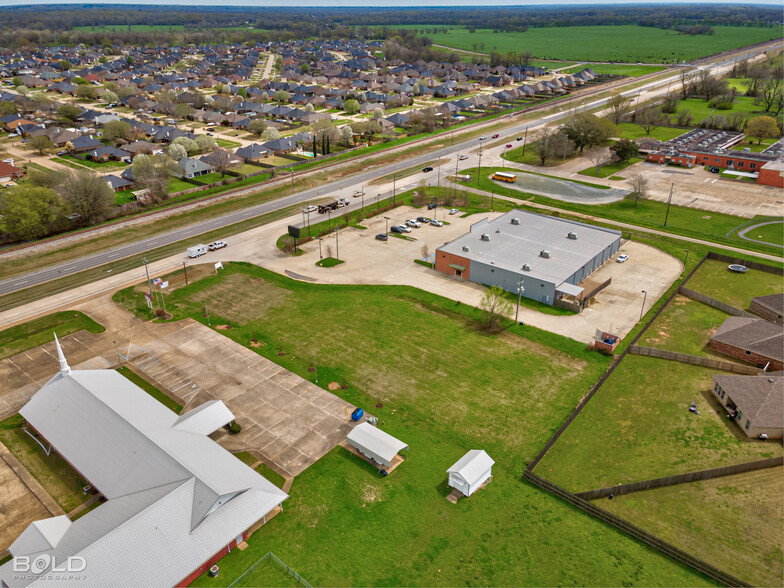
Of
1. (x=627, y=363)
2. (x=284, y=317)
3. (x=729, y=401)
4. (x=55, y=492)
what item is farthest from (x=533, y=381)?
(x=55, y=492)

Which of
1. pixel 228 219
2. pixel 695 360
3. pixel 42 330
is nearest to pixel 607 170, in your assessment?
pixel 695 360

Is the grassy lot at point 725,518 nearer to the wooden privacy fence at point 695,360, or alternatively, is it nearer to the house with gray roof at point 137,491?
the wooden privacy fence at point 695,360

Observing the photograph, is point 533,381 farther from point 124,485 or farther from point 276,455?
point 124,485

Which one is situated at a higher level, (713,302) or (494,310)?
(494,310)

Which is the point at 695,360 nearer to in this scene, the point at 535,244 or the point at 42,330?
the point at 535,244

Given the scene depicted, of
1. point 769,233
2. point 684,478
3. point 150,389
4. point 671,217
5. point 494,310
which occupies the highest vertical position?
point 671,217

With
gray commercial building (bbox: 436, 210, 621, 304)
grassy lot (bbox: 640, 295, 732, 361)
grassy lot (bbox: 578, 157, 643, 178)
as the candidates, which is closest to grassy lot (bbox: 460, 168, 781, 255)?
gray commercial building (bbox: 436, 210, 621, 304)
